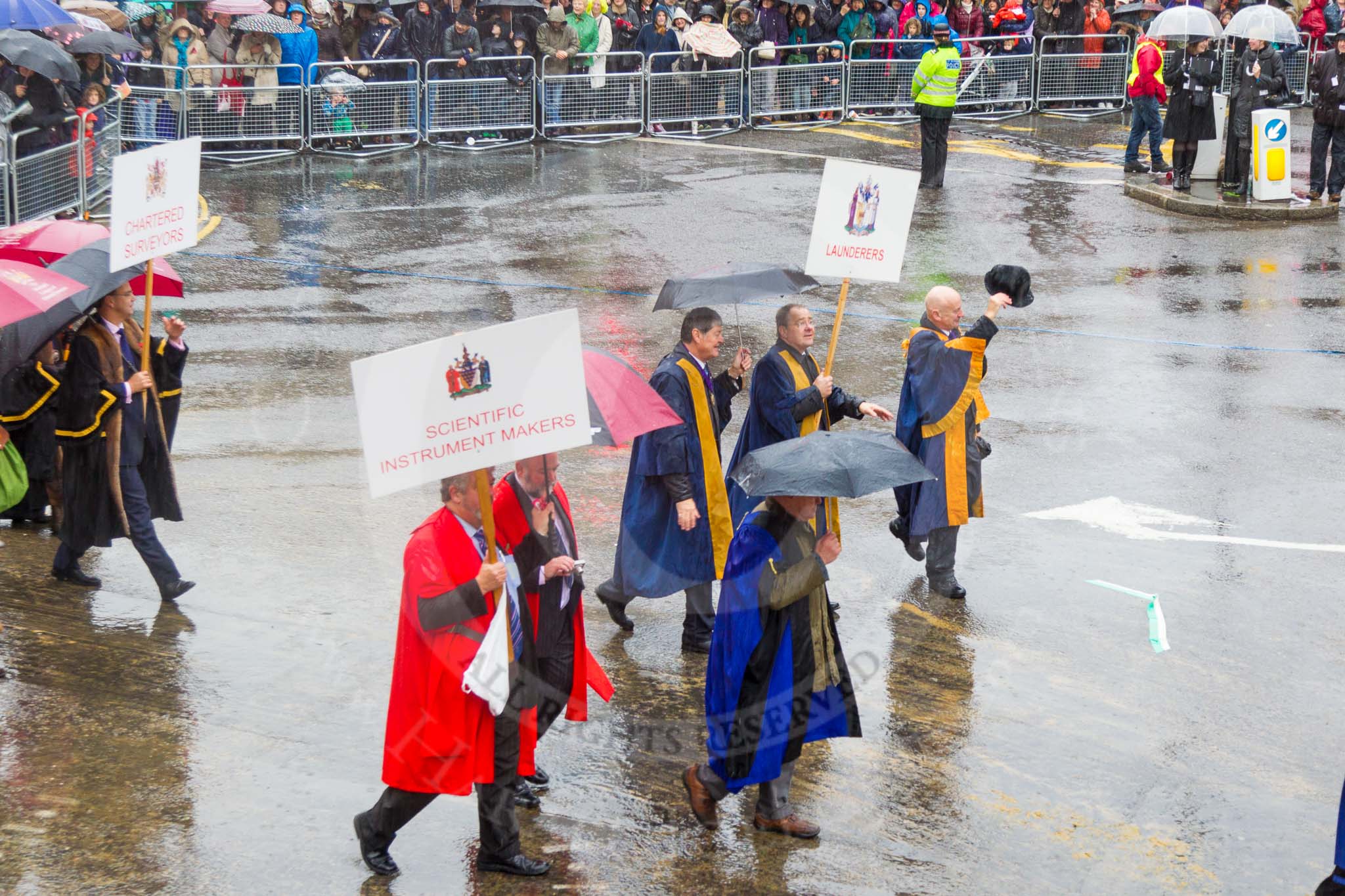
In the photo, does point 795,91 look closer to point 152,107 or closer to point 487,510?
point 152,107

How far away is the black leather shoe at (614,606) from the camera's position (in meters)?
8.25

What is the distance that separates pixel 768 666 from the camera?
6.22 m

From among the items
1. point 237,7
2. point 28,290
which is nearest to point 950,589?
point 28,290

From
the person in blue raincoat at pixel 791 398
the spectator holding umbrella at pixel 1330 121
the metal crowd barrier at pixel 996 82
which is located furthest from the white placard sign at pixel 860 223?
the metal crowd barrier at pixel 996 82

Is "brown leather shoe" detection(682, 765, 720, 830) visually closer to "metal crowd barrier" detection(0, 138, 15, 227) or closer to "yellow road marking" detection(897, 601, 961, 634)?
"yellow road marking" detection(897, 601, 961, 634)

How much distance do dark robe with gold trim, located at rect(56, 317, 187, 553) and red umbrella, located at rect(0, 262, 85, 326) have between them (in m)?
0.41

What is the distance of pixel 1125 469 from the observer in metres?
10.8

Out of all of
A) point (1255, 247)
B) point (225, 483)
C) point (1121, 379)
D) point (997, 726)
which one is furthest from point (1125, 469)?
point (1255, 247)

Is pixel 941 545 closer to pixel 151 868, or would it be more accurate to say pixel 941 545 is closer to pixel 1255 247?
pixel 151 868

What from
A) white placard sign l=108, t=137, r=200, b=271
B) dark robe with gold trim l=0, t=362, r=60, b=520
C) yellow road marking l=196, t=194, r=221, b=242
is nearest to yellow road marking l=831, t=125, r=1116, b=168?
yellow road marking l=196, t=194, r=221, b=242

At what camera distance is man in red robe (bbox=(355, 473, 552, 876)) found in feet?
18.3

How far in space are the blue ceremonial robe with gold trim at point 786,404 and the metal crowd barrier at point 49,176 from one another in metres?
10.3

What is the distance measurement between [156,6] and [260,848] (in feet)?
58.5

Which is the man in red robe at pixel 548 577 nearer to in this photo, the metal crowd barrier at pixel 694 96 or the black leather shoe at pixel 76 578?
the black leather shoe at pixel 76 578
